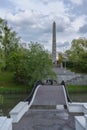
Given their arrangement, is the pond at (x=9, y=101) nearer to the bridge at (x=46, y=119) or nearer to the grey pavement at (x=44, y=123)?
the bridge at (x=46, y=119)

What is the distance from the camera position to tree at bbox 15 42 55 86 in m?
46.8

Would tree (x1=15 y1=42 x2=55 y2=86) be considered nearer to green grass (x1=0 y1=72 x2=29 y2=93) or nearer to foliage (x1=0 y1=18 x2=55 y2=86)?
foliage (x1=0 y1=18 x2=55 y2=86)

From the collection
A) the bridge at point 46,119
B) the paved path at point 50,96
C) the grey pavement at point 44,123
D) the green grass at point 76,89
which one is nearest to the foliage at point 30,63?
the green grass at point 76,89

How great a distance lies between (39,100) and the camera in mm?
19297

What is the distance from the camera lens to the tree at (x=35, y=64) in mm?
46844

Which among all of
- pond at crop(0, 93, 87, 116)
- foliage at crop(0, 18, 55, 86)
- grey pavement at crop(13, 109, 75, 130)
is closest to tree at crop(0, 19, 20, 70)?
foliage at crop(0, 18, 55, 86)

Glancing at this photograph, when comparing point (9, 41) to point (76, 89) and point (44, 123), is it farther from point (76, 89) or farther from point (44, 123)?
point (44, 123)

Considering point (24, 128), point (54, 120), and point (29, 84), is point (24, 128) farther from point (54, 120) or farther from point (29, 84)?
point (29, 84)

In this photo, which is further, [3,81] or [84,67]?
[84,67]

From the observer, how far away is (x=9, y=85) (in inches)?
2067

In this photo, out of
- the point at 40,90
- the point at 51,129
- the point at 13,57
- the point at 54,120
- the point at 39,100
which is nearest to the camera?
the point at 51,129

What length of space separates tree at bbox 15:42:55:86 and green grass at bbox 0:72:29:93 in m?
1.40

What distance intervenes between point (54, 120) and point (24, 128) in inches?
73.3

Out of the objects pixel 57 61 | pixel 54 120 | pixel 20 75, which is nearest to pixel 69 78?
pixel 20 75
